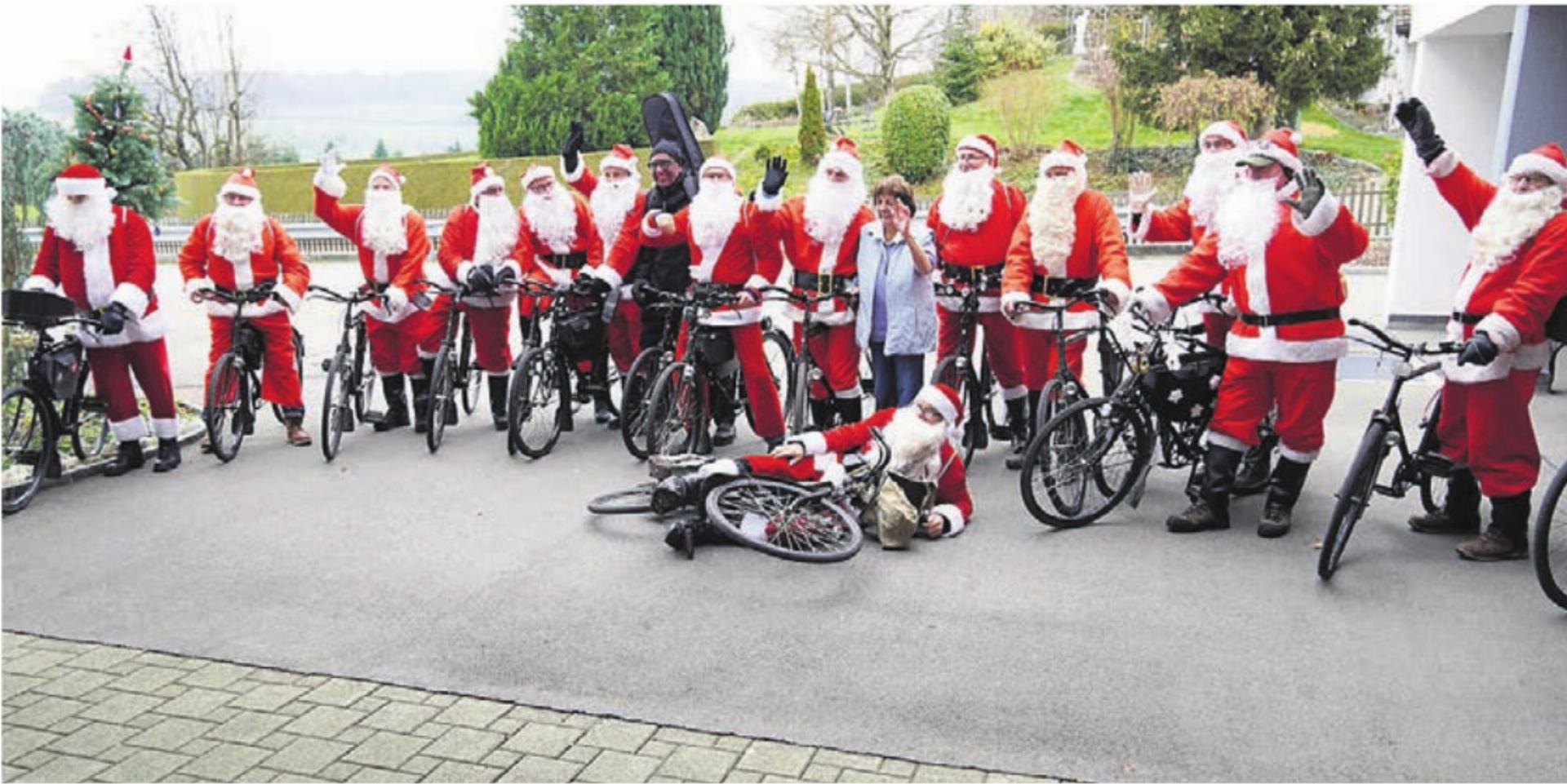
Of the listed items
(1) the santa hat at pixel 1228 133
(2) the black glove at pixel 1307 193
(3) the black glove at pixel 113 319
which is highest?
(1) the santa hat at pixel 1228 133

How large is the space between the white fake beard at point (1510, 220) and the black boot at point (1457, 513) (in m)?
1.02

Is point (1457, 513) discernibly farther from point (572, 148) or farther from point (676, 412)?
point (572, 148)

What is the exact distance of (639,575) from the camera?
5090 millimetres

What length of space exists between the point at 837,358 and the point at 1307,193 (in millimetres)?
2683

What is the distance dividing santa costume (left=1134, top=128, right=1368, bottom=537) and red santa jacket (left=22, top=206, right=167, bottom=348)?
5.91 m

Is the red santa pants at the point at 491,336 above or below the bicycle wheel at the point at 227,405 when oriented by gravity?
above

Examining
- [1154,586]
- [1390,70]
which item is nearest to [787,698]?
[1154,586]

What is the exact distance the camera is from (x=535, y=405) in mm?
7164

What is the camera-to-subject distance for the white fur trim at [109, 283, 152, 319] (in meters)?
6.61

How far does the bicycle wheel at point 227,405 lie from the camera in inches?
276

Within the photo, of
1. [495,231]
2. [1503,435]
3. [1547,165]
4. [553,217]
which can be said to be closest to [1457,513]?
[1503,435]

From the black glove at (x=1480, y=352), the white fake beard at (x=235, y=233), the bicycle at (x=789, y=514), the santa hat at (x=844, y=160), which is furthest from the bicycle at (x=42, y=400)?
the black glove at (x=1480, y=352)

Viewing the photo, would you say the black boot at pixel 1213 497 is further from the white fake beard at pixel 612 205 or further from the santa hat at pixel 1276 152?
the white fake beard at pixel 612 205

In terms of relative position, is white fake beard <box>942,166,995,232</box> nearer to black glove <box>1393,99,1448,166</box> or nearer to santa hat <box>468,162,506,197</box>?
black glove <box>1393,99,1448,166</box>
